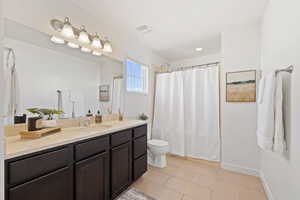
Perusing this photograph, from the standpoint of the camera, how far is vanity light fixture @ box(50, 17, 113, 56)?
60.7 inches

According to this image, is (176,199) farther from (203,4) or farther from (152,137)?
(203,4)

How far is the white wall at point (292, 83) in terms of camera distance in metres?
1.00

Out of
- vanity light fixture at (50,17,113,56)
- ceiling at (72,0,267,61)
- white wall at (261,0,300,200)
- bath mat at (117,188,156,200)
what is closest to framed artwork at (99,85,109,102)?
vanity light fixture at (50,17,113,56)

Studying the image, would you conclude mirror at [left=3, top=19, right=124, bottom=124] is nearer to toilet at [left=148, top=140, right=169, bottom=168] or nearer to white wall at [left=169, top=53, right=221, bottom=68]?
toilet at [left=148, top=140, right=169, bottom=168]

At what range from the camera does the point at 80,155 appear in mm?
1195

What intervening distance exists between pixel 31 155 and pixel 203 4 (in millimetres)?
2355

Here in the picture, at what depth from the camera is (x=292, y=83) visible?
1093 millimetres

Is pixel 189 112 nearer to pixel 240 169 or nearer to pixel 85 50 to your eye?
pixel 240 169

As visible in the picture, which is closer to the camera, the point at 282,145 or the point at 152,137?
the point at 282,145

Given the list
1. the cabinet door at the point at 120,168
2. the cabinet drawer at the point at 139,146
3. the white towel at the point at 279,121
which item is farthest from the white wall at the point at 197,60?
the cabinet door at the point at 120,168

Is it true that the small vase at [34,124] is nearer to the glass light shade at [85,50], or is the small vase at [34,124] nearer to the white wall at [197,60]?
the glass light shade at [85,50]

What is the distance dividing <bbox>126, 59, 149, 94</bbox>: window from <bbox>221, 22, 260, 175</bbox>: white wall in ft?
5.10

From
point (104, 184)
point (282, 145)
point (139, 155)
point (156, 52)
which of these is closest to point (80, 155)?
point (104, 184)

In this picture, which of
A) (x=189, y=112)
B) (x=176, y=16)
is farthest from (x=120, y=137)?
(x=176, y=16)
